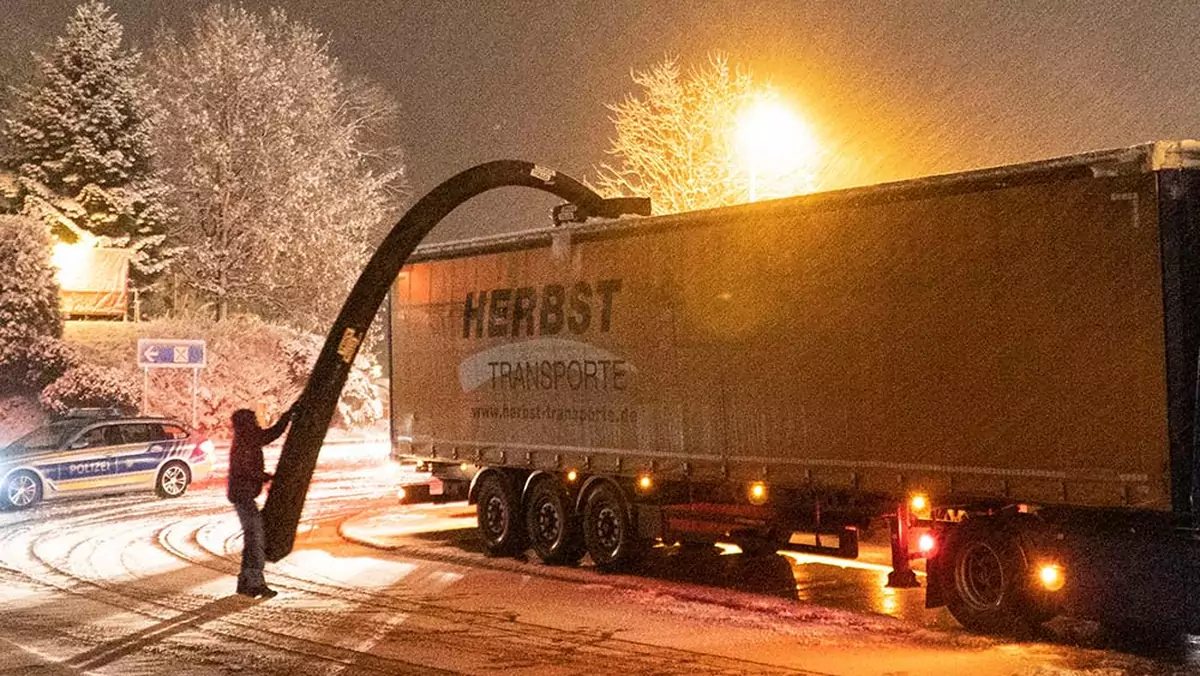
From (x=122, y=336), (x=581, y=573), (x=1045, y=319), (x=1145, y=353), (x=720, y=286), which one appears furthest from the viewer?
(x=122, y=336)

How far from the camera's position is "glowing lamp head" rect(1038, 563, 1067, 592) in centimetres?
1042

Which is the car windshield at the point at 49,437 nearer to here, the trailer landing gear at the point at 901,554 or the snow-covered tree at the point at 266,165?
the trailer landing gear at the point at 901,554

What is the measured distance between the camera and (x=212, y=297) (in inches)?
1967

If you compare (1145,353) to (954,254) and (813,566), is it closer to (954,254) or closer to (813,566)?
(954,254)

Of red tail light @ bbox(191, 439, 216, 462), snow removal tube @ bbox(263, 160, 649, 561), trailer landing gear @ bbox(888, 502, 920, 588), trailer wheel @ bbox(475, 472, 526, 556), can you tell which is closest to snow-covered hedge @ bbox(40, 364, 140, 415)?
red tail light @ bbox(191, 439, 216, 462)

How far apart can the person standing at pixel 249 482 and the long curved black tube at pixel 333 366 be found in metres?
0.55

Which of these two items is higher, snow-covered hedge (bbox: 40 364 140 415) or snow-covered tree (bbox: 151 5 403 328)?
snow-covered tree (bbox: 151 5 403 328)

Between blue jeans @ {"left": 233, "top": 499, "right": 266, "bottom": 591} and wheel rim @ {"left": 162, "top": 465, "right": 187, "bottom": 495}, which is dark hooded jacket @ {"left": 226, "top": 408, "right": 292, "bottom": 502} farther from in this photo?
wheel rim @ {"left": 162, "top": 465, "right": 187, "bottom": 495}

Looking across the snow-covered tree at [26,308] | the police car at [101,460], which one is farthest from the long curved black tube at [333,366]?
the snow-covered tree at [26,308]

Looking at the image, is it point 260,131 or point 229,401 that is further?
point 260,131

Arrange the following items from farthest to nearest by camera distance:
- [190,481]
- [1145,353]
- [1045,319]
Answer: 1. [190,481]
2. [1045,319]
3. [1145,353]

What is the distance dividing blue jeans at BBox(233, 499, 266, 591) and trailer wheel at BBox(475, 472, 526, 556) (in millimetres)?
4245

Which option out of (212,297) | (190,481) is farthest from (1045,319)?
(212,297)

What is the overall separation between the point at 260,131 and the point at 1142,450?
40.8 m
